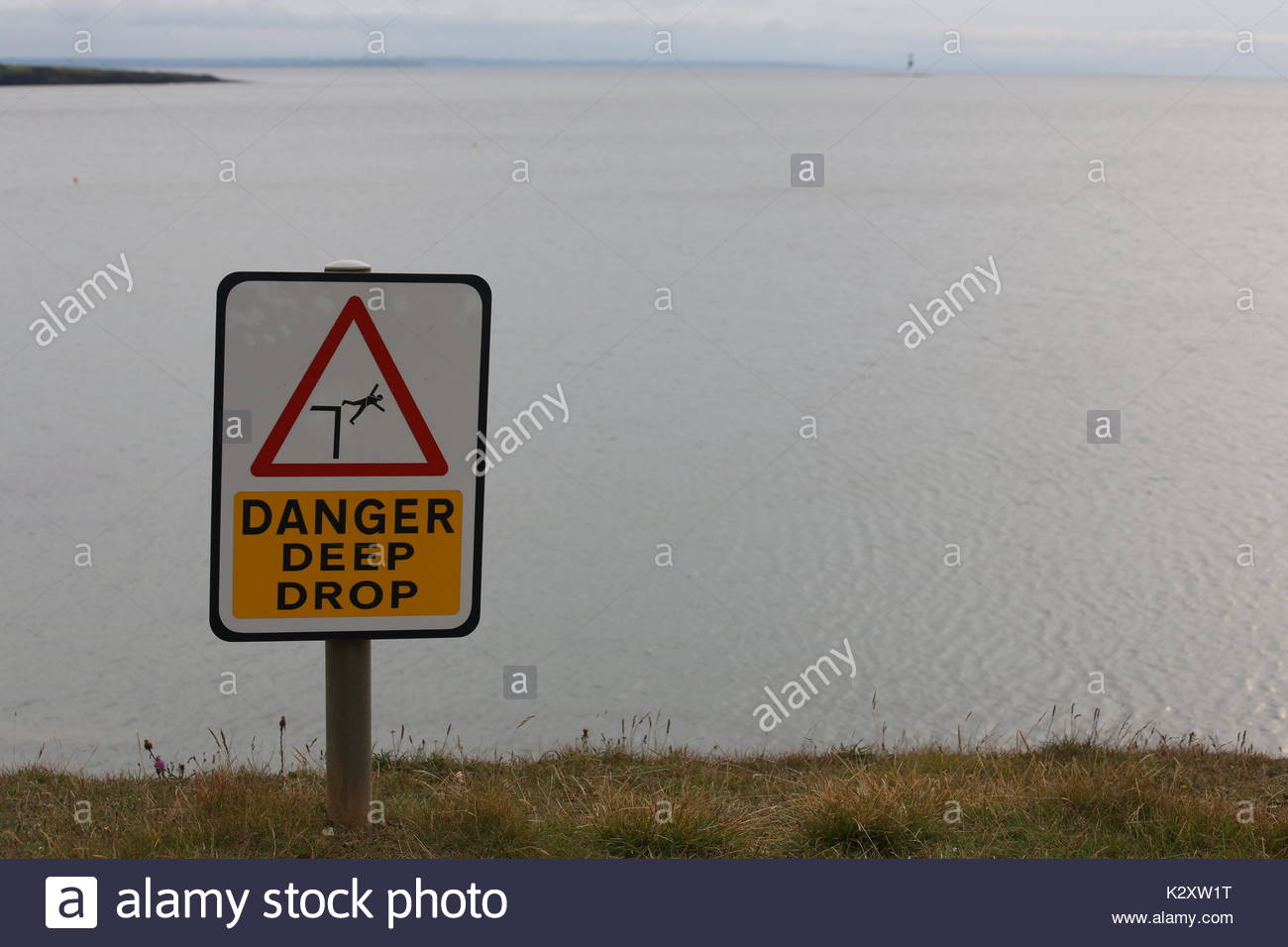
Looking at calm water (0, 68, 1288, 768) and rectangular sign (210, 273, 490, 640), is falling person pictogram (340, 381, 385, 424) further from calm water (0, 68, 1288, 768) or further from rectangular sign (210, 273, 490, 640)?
calm water (0, 68, 1288, 768)

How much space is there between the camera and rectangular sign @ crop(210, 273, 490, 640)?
3.31 metres

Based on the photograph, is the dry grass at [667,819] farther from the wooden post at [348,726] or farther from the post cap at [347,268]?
the post cap at [347,268]

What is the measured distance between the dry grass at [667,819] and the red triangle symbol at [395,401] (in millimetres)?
953

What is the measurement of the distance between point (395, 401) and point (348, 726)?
2.65 feet

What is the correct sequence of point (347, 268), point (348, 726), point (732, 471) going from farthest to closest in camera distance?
1. point (732, 471)
2. point (348, 726)
3. point (347, 268)

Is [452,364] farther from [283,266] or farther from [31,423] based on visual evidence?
[283,266]

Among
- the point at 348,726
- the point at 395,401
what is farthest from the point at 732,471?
the point at 395,401

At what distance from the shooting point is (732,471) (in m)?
11.2

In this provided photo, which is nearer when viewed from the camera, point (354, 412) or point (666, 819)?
point (354, 412)

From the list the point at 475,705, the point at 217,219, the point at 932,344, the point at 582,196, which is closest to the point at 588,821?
the point at 475,705

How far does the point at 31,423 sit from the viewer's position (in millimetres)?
12742

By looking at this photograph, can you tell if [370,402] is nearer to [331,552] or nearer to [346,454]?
[346,454]

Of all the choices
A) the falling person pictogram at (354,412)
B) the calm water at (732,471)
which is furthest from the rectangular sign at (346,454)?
the calm water at (732,471)

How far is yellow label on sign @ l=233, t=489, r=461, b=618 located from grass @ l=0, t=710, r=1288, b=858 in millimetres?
651
